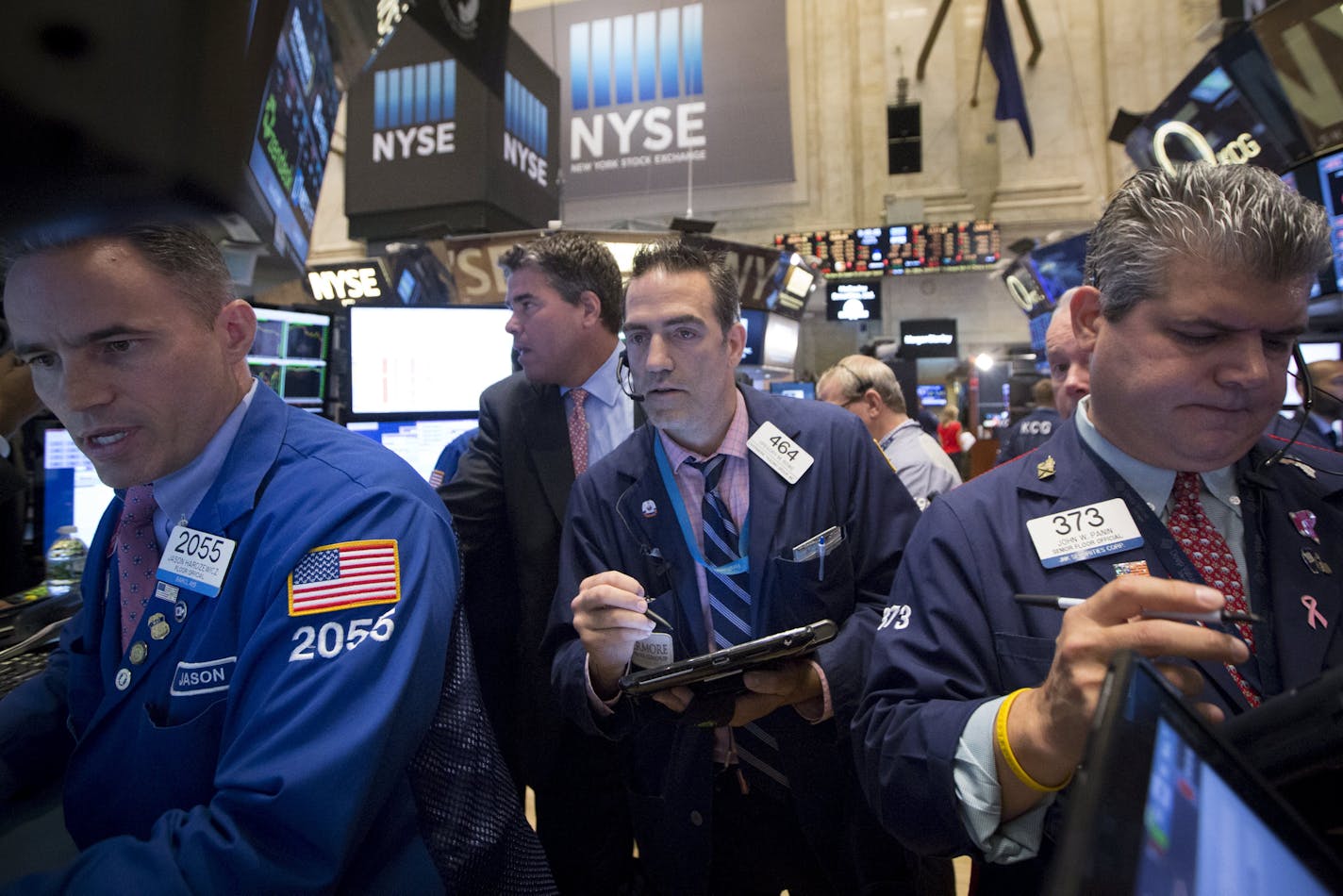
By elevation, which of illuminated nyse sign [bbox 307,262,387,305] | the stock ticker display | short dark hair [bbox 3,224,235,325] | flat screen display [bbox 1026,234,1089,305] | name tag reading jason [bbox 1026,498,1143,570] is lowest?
name tag reading jason [bbox 1026,498,1143,570]

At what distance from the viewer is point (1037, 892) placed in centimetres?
103

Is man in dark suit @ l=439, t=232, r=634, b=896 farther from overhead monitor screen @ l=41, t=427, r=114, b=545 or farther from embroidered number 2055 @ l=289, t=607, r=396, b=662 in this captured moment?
overhead monitor screen @ l=41, t=427, r=114, b=545

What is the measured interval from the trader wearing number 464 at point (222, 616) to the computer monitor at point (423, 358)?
1.85 metres

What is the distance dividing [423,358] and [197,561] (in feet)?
6.99

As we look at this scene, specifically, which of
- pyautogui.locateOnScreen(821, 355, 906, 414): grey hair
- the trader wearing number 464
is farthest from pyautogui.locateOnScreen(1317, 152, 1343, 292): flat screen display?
the trader wearing number 464

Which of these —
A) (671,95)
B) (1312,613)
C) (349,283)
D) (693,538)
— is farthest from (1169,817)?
(671,95)

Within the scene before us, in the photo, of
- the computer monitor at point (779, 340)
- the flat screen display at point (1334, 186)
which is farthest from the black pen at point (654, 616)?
the computer monitor at point (779, 340)

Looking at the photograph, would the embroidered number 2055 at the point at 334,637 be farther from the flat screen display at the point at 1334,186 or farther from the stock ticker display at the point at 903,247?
the stock ticker display at the point at 903,247

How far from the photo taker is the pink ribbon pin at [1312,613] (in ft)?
3.32

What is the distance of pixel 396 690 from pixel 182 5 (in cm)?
76

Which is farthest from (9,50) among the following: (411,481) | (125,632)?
(125,632)

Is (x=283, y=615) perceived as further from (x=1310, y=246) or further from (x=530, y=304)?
(x=530, y=304)

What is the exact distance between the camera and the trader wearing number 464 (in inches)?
34.1

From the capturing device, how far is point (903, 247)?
1210 cm
